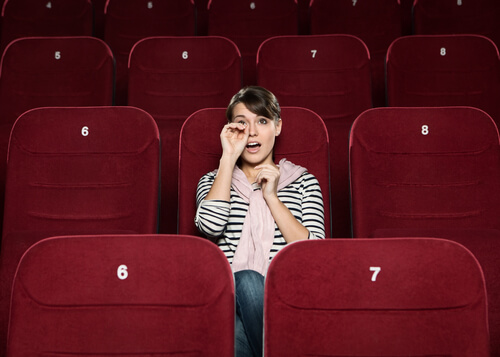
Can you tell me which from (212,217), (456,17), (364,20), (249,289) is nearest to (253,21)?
(364,20)

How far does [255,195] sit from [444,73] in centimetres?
45

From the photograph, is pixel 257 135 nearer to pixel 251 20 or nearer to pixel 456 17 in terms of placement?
pixel 251 20

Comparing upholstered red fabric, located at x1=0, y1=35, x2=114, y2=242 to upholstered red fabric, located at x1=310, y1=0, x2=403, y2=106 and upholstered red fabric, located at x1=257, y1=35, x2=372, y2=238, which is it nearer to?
upholstered red fabric, located at x1=257, y1=35, x2=372, y2=238

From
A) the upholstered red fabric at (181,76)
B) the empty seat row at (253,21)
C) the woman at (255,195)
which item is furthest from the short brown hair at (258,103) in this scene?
the empty seat row at (253,21)

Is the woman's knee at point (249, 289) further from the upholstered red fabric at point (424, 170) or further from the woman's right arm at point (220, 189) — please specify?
the upholstered red fabric at point (424, 170)

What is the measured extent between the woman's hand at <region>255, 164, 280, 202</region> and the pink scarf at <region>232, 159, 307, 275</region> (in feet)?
0.05

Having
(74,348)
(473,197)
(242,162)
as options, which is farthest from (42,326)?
(473,197)

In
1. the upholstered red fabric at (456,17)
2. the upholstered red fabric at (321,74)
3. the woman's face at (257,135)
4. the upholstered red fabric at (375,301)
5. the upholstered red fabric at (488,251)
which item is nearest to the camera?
the upholstered red fabric at (375,301)

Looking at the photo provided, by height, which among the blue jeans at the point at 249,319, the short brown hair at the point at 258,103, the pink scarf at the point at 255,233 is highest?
the short brown hair at the point at 258,103

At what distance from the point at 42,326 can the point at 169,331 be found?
0.28 ft

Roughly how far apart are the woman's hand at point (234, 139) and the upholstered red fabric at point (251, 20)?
51 centimetres

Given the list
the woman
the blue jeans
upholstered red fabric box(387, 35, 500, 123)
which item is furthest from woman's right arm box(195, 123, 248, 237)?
upholstered red fabric box(387, 35, 500, 123)

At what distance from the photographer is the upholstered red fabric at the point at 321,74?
861mm

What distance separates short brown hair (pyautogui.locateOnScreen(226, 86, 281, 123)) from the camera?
0.64 metres
